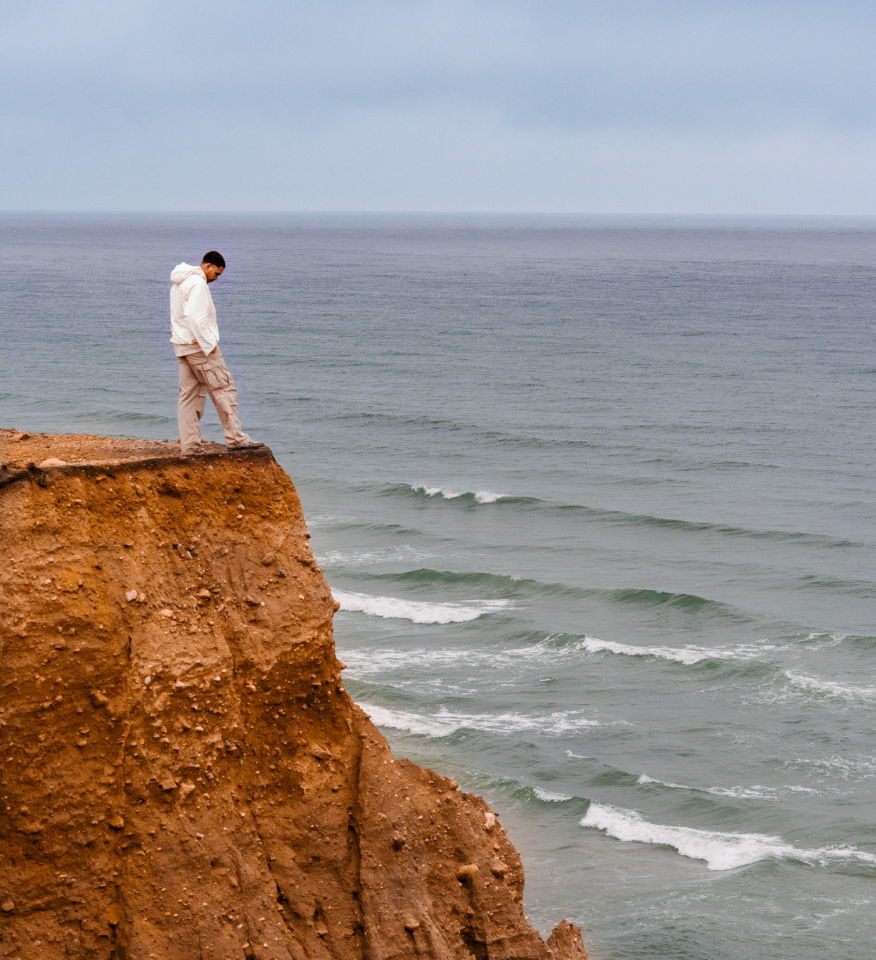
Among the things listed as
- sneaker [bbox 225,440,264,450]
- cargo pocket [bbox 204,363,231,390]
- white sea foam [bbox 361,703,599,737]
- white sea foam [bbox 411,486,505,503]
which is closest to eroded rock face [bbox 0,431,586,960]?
sneaker [bbox 225,440,264,450]

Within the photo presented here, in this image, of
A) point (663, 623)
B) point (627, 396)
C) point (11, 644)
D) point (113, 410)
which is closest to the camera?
point (11, 644)

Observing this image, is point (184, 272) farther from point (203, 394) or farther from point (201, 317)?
point (203, 394)

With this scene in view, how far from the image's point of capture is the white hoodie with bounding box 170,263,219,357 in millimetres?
10477

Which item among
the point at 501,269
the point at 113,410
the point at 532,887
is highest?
the point at 501,269

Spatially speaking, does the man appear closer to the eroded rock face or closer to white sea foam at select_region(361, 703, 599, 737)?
the eroded rock face

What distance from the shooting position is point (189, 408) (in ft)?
35.2

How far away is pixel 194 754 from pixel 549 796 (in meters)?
14.0

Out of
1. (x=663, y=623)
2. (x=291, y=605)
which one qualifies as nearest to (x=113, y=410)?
(x=663, y=623)

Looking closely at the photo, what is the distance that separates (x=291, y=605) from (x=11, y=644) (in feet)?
7.51

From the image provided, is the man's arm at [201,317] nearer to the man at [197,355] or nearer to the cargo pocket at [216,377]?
the man at [197,355]

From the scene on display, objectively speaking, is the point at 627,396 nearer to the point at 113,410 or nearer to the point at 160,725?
the point at 113,410

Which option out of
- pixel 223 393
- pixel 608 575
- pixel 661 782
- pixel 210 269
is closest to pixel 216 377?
pixel 223 393

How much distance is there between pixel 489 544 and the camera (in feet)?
125

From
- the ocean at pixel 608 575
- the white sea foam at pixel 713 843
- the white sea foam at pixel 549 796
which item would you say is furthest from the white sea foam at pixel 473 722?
the white sea foam at pixel 713 843
